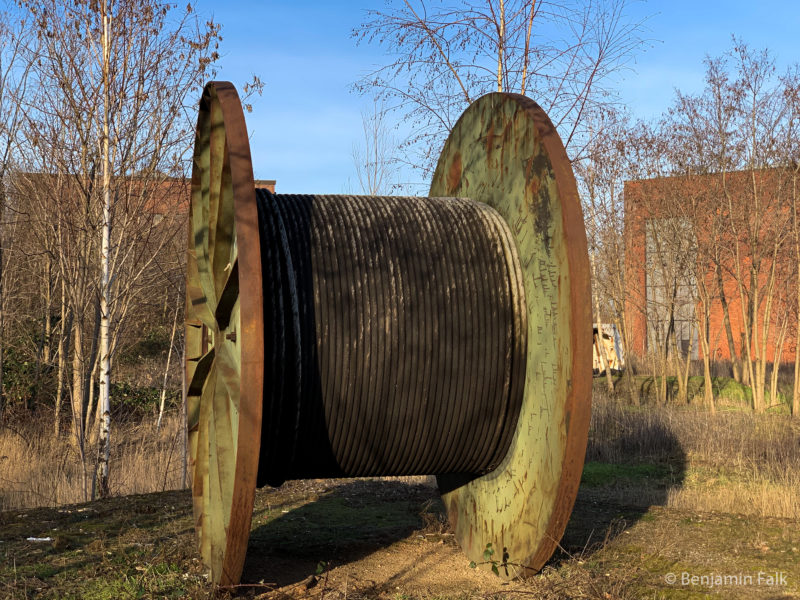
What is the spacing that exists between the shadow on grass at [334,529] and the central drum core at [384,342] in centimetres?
65

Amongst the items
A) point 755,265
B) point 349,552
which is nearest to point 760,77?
point 755,265

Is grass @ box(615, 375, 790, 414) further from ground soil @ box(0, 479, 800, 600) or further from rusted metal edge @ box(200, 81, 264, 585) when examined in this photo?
rusted metal edge @ box(200, 81, 264, 585)

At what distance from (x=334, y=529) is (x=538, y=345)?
248 centimetres

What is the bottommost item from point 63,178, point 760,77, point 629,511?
point 629,511

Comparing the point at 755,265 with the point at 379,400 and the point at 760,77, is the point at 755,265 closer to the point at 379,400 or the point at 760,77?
the point at 760,77

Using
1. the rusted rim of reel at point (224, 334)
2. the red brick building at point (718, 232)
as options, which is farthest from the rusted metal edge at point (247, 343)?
the red brick building at point (718, 232)

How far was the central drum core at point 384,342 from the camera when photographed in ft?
13.2

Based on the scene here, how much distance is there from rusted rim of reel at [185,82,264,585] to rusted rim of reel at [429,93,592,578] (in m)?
1.49

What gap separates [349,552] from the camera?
507 cm

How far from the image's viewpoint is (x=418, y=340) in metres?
4.17

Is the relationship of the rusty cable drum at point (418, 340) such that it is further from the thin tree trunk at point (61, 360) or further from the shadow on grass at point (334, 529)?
the thin tree trunk at point (61, 360)

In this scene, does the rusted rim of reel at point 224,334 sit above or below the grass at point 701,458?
above

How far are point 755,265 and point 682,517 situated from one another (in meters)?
9.95

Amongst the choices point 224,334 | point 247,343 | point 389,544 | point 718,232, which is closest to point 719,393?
point 718,232
